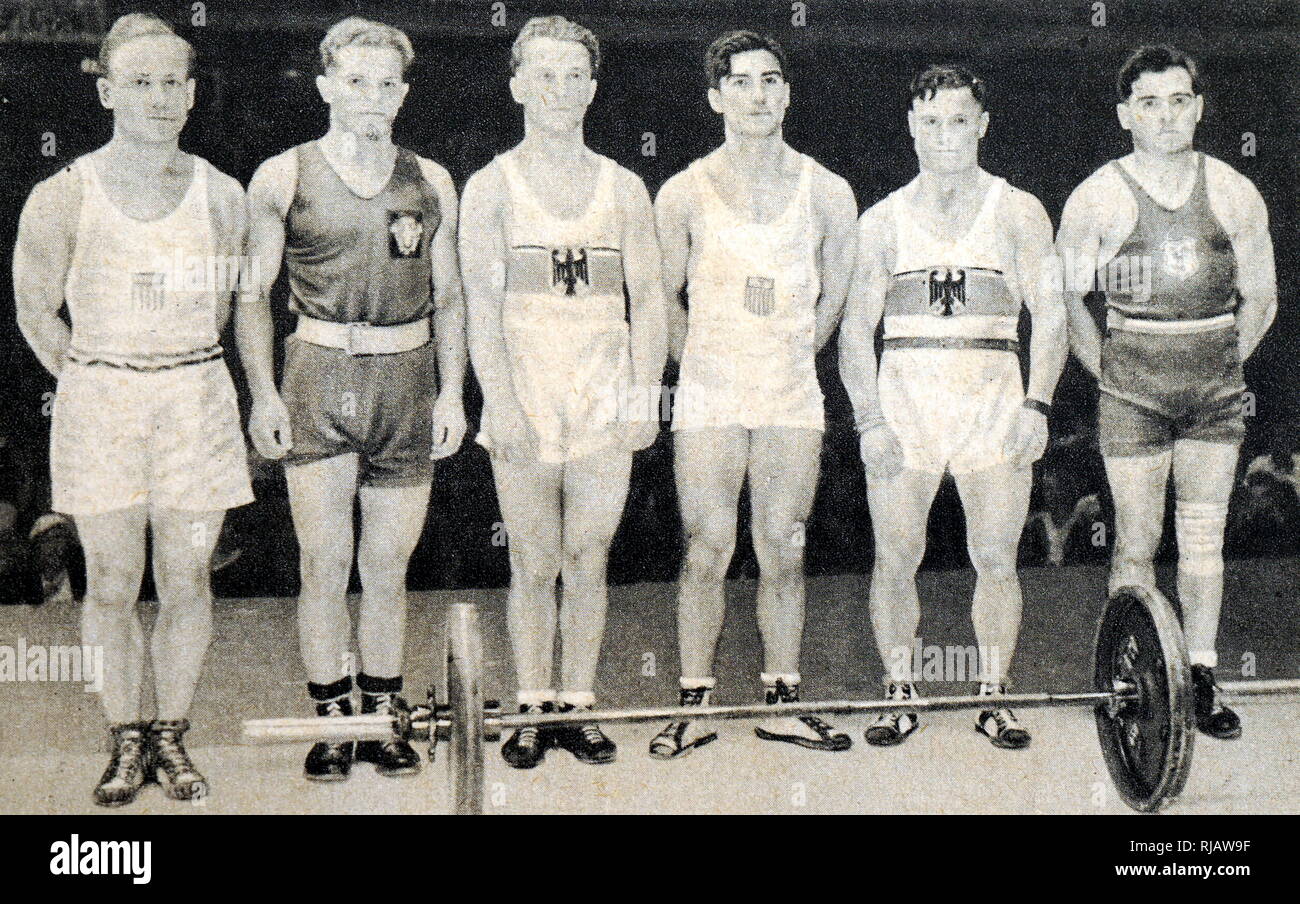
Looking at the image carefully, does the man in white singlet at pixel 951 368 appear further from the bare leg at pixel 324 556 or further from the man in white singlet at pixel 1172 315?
the bare leg at pixel 324 556

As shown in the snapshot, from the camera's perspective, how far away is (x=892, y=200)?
3.48 m

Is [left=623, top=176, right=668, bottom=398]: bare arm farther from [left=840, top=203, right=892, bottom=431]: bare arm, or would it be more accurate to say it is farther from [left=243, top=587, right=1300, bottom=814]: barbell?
[left=243, top=587, right=1300, bottom=814]: barbell

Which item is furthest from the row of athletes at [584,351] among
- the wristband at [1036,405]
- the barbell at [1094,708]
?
the barbell at [1094,708]

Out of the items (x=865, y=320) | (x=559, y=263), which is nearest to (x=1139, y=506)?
(x=865, y=320)

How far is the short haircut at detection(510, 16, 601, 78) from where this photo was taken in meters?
3.36

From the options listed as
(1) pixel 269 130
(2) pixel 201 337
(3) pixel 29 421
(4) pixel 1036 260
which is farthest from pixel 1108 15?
(3) pixel 29 421

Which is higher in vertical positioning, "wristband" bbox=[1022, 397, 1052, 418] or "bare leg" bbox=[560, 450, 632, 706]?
"wristband" bbox=[1022, 397, 1052, 418]

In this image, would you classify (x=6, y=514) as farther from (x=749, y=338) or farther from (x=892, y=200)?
(x=892, y=200)

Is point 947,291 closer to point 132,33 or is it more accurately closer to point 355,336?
point 355,336

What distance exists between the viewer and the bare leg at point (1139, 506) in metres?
3.56

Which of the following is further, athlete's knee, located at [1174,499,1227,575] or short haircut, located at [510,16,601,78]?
athlete's knee, located at [1174,499,1227,575]

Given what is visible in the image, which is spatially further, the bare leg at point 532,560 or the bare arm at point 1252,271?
the bare arm at point 1252,271

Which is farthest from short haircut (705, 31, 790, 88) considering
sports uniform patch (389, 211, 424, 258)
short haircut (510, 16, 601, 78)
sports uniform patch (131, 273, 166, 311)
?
sports uniform patch (131, 273, 166, 311)

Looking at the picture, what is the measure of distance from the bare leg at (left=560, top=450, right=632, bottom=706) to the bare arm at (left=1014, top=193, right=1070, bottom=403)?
1061 mm
